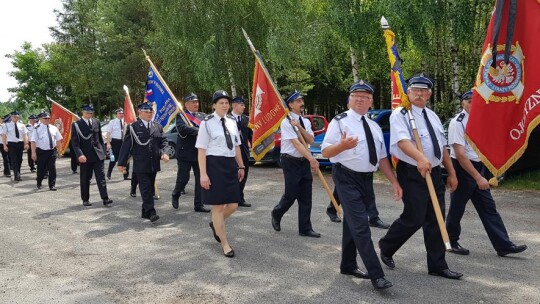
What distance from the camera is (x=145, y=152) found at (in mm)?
7445

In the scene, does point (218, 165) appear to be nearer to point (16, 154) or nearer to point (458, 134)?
point (458, 134)

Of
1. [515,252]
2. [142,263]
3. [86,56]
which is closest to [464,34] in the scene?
[515,252]

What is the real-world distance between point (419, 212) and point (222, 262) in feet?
7.38

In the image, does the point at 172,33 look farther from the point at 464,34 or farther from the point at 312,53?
the point at 464,34

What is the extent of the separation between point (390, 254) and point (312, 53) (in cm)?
1289

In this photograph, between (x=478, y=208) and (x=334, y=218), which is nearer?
(x=478, y=208)

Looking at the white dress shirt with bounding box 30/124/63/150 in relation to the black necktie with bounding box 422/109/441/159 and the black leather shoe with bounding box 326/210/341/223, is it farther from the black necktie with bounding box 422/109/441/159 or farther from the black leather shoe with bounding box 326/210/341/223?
the black necktie with bounding box 422/109/441/159

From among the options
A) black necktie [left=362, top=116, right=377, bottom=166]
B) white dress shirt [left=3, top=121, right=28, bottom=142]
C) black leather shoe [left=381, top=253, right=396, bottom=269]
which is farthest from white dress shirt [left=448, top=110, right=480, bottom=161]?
white dress shirt [left=3, top=121, right=28, bottom=142]

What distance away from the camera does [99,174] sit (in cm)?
893

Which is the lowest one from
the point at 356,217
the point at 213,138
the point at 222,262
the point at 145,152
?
the point at 222,262

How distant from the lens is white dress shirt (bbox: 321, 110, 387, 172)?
4277 mm

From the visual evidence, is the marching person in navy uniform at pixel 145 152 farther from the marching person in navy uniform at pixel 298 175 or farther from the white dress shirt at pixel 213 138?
the marching person in navy uniform at pixel 298 175

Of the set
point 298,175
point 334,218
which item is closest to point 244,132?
point 334,218

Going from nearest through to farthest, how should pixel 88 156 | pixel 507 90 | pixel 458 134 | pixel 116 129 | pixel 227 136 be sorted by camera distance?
pixel 507 90
pixel 458 134
pixel 227 136
pixel 88 156
pixel 116 129
